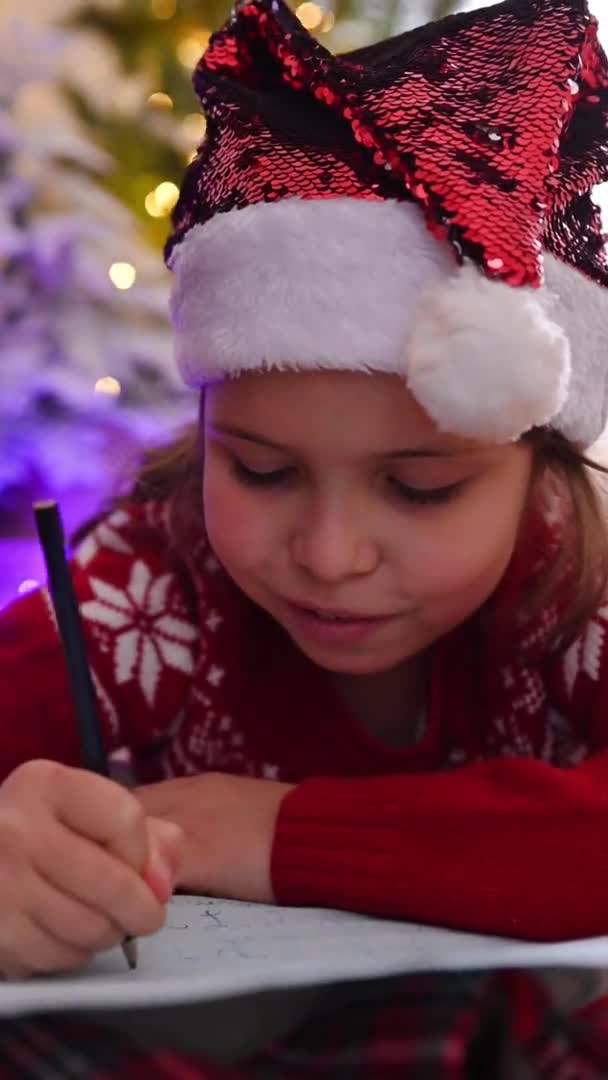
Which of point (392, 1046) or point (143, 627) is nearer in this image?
point (392, 1046)

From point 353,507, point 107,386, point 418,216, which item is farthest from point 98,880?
point 107,386

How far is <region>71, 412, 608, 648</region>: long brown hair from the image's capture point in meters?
0.75

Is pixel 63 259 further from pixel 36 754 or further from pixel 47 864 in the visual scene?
pixel 47 864

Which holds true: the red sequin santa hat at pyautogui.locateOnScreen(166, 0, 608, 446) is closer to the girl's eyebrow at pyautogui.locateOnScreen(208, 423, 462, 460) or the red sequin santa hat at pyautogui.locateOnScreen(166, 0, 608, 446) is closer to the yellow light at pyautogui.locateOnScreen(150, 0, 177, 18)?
the girl's eyebrow at pyautogui.locateOnScreen(208, 423, 462, 460)

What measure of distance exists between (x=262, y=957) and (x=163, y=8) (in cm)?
130

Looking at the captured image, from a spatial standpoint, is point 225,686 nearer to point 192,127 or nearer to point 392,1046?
point 392,1046

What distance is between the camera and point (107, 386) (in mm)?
1498

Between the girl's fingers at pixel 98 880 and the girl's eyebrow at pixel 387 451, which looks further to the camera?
the girl's eyebrow at pixel 387 451

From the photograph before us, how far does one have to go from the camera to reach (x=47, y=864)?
46cm

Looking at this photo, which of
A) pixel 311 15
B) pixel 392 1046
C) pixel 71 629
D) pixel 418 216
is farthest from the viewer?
pixel 311 15

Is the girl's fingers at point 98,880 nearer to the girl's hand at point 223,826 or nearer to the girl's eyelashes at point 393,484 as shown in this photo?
the girl's hand at point 223,826

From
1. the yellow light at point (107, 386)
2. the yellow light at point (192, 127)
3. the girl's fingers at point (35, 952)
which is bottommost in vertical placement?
the yellow light at point (107, 386)

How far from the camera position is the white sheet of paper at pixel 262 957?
42 centimetres

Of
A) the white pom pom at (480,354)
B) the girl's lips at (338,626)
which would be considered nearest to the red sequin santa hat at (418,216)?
the white pom pom at (480,354)
